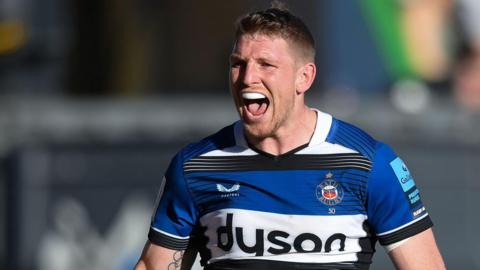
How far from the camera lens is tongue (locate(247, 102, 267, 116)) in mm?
5453

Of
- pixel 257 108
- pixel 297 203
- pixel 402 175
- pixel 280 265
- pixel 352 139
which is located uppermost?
pixel 257 108

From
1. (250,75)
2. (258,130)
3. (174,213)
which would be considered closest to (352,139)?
(258,130)

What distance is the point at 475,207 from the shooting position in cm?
1061

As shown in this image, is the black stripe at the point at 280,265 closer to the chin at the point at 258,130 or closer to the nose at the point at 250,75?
the chin at the point at 258,130

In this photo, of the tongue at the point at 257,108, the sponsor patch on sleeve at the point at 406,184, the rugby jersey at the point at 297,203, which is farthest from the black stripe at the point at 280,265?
the tongue at the point at 257,108

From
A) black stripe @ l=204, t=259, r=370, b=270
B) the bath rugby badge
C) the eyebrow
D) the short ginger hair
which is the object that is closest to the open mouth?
the eyebrow

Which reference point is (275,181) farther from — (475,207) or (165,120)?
(165,120)

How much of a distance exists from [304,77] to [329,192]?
1.59 feet

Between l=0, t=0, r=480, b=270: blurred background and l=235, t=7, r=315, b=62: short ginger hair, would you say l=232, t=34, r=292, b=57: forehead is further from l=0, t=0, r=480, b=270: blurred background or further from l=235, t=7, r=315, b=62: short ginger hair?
l=0, t=0, r=480, b=270: blurred background

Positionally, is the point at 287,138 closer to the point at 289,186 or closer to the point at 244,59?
the point at 289,186

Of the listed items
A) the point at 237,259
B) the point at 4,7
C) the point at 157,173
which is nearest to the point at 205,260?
the point at 237,259

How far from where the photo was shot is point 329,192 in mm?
5477

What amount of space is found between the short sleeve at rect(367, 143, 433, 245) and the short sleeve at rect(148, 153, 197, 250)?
2.46ft

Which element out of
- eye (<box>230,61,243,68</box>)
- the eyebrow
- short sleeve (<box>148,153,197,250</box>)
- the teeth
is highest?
the eyebrow
